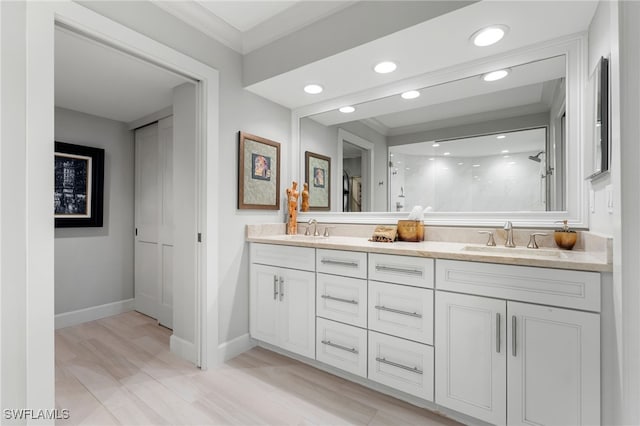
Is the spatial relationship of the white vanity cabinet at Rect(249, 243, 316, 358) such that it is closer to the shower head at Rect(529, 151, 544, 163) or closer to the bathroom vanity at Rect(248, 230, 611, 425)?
the bathroom vanity at Rect(248, 230, 611, 425)

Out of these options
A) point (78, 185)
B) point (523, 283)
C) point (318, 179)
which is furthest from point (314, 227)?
point (78, 185)

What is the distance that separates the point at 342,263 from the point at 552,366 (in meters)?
1.13

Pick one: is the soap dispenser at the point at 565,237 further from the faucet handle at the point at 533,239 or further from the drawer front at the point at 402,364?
the drawer front at the point at 402,364

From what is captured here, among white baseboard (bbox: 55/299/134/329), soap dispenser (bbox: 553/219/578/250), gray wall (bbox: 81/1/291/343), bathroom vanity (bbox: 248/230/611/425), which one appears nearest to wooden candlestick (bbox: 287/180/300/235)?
gray wall (bbox: 81/1/291/343)

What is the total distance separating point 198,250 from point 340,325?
3.73ft

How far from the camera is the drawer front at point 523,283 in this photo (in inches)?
49.1

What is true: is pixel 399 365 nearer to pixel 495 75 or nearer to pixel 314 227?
pixel 314 227

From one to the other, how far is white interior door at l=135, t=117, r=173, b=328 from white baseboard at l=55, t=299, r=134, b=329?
128mm

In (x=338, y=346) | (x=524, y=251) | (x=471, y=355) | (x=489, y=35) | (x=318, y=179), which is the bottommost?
(x=338, y=346)

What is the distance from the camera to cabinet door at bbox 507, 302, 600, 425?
1.24 meters

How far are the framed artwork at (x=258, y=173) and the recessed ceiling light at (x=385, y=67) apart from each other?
1069 mm

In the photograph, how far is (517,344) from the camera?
1385 millimetres

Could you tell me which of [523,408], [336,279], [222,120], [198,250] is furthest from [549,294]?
[222,120]

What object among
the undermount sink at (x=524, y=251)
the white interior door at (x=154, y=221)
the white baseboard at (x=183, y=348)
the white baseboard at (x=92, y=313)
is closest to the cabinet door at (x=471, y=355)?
the undermount sink at (x=524, y=251)
